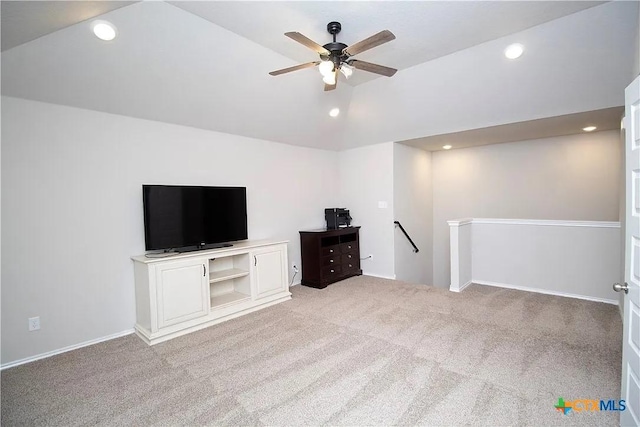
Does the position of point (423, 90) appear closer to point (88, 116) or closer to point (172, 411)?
point (88, 116)

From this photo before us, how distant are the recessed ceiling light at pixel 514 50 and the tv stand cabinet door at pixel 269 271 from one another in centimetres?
333

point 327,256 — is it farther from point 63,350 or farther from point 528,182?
point 528,182

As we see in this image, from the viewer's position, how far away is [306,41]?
6.98 feet

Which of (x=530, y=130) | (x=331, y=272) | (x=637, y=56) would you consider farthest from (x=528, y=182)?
(x=331, y=272)

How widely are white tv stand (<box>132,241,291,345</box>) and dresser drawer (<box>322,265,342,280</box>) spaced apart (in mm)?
802

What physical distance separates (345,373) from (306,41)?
2497mm

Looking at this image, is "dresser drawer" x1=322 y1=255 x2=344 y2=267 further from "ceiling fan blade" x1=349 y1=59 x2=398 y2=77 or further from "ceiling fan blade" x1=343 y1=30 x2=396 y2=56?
"ceiling fan blade" x1=343 y1=30 x2=396 y2=56

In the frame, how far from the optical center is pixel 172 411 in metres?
2.00

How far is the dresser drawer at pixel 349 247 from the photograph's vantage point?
16.6 feet

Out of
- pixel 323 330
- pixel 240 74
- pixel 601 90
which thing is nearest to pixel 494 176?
pixel 601 90

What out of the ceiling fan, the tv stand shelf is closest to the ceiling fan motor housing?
the ceiling fan

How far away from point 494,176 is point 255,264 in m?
4.43

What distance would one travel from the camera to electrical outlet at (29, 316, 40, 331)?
270cm

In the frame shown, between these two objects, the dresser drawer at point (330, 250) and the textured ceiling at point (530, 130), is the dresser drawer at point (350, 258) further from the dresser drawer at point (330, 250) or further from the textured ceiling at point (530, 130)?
the textured ceiling at point (530, 130)
